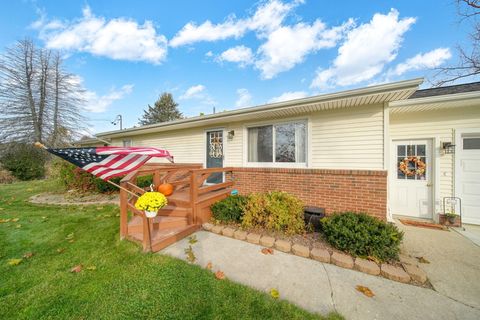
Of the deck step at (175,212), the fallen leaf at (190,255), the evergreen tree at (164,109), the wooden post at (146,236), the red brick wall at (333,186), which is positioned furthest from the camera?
the evergreen tree at (164,109)

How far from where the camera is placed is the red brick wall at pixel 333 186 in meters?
4.03

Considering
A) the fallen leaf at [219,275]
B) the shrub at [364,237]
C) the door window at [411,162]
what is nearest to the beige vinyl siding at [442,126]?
the door window at [411,162]

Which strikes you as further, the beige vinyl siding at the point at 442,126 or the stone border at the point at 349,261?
the beige vinyl siding at the point at 442,126

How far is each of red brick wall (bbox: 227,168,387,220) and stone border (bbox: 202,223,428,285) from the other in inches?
48.4

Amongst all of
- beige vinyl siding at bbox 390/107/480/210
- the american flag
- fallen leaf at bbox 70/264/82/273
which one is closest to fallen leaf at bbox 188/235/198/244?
fallen leaf at bbox 70/264/82/273

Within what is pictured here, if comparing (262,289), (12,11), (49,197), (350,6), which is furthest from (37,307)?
(12,11)

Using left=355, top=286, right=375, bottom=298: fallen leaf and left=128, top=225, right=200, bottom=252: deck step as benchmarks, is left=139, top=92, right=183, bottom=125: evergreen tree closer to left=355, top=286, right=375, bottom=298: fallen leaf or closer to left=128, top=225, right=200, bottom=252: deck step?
left=128, top=225, right=200, bottom=252: deck step

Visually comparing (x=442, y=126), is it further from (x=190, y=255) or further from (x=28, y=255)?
(x=28, y=255)

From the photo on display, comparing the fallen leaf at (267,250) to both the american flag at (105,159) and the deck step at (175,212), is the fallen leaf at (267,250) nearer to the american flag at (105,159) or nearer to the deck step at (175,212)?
the deck step at (175,212)

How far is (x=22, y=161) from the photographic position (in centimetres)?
1388

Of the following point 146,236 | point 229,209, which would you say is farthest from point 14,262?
point 229,209

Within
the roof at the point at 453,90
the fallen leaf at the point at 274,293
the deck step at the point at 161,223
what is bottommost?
the fallen leaf at the point at 274,293

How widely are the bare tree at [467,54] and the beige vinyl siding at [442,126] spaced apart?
3.10 meters

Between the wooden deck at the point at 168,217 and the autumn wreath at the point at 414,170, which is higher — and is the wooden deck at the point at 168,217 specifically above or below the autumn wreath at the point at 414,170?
below
